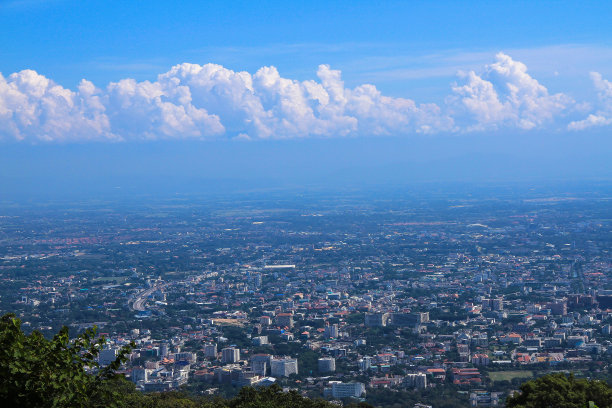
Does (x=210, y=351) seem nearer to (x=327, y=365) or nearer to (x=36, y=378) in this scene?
(x=327, y=365)

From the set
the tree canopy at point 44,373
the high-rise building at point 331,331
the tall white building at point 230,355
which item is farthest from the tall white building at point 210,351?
the tree canopy at point 44,373

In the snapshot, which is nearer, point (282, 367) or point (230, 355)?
point (282, 367)

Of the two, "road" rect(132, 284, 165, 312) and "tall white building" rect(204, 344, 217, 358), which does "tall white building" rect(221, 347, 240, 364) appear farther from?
"road" rect(132, 284, 165, 312)

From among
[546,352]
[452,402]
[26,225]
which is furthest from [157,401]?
[26,225]

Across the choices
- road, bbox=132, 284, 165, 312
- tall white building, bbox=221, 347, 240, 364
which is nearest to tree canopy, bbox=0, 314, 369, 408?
tall white building, bbox=221, 347, 240, 364

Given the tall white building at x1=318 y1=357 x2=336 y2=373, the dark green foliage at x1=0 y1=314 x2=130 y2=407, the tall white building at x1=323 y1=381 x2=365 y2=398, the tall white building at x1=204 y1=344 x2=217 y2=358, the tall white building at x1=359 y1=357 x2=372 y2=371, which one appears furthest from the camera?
the tall white building at x1=204 y1=344 x2=217 y2=358

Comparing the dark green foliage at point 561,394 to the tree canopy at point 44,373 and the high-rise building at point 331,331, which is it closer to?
the tree canopy at point 44,373

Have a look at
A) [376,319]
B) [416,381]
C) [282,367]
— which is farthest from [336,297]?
[416,381]
